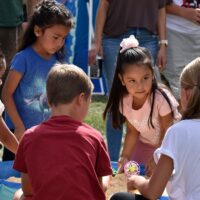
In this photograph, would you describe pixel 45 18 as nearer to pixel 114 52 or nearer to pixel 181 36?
pixel 114 52

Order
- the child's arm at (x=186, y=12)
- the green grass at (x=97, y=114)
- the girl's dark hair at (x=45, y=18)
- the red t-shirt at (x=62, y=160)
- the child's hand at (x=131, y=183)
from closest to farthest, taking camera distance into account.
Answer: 1. the red t-shirt at (x=62, y=160)
2. the child's hand at (x=131, y=183)
3. the girl's dark hair at (x=45, y=18)
4. the child's arm at (x=186, y=12)
5. the green grass at (x=97, y=114)

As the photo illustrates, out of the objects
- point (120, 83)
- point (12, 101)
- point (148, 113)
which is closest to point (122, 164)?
point (148, 113)

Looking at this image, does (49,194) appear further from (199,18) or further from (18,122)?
(199,18)

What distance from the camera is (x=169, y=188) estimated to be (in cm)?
210

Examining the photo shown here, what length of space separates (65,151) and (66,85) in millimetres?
243

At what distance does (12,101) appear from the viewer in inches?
121

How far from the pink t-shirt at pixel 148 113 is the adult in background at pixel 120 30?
1.15ft

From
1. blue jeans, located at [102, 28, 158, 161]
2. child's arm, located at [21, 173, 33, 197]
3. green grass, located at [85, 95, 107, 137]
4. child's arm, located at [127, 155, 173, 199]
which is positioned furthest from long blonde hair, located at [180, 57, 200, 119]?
green grass, located at [85, 95, 107, 137]

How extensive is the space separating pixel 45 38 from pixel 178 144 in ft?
4.27

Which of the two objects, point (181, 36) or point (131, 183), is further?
point (181, 36)

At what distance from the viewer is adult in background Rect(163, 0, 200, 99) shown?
3.64m

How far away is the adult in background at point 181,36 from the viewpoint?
3637mm

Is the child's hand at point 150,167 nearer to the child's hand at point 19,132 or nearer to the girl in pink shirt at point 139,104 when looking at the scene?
→ the girl in pink shirt at point 139,104

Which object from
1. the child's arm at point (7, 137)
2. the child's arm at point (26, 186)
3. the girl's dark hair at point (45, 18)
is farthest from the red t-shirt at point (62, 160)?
the girl's dark hair at point (45, 18)
